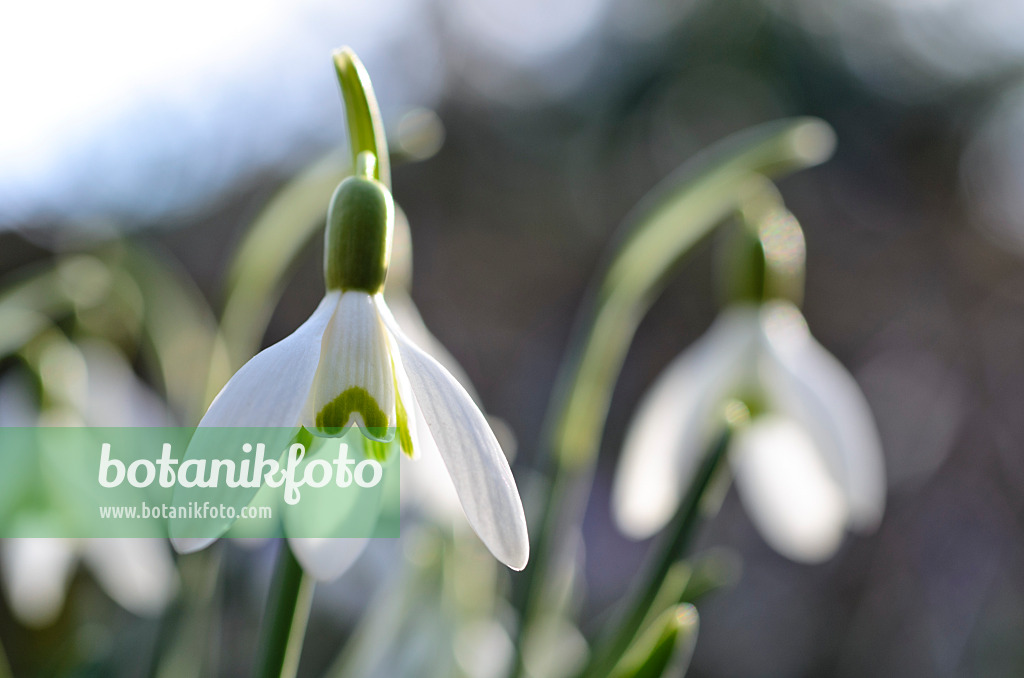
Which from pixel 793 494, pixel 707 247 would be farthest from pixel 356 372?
pixel 707 247

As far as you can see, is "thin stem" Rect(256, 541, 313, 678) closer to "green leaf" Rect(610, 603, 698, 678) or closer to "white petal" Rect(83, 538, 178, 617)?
"green leaf" Rect(610, 603, 698, 678)

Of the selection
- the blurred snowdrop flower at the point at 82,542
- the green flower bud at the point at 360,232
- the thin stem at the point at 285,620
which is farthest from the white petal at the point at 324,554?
the blurred snowdrop flower at the point at 82,542

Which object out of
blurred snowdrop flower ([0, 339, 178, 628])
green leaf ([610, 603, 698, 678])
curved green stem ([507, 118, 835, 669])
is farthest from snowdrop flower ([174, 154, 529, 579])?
blurred snowdrop flower ([0, 339, 178, 628])

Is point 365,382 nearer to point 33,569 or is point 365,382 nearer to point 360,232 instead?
point 360,232

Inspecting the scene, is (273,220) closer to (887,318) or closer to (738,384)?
(738,384)

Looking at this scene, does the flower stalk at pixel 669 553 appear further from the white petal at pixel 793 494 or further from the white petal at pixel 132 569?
the white petal at pixel 132 569
